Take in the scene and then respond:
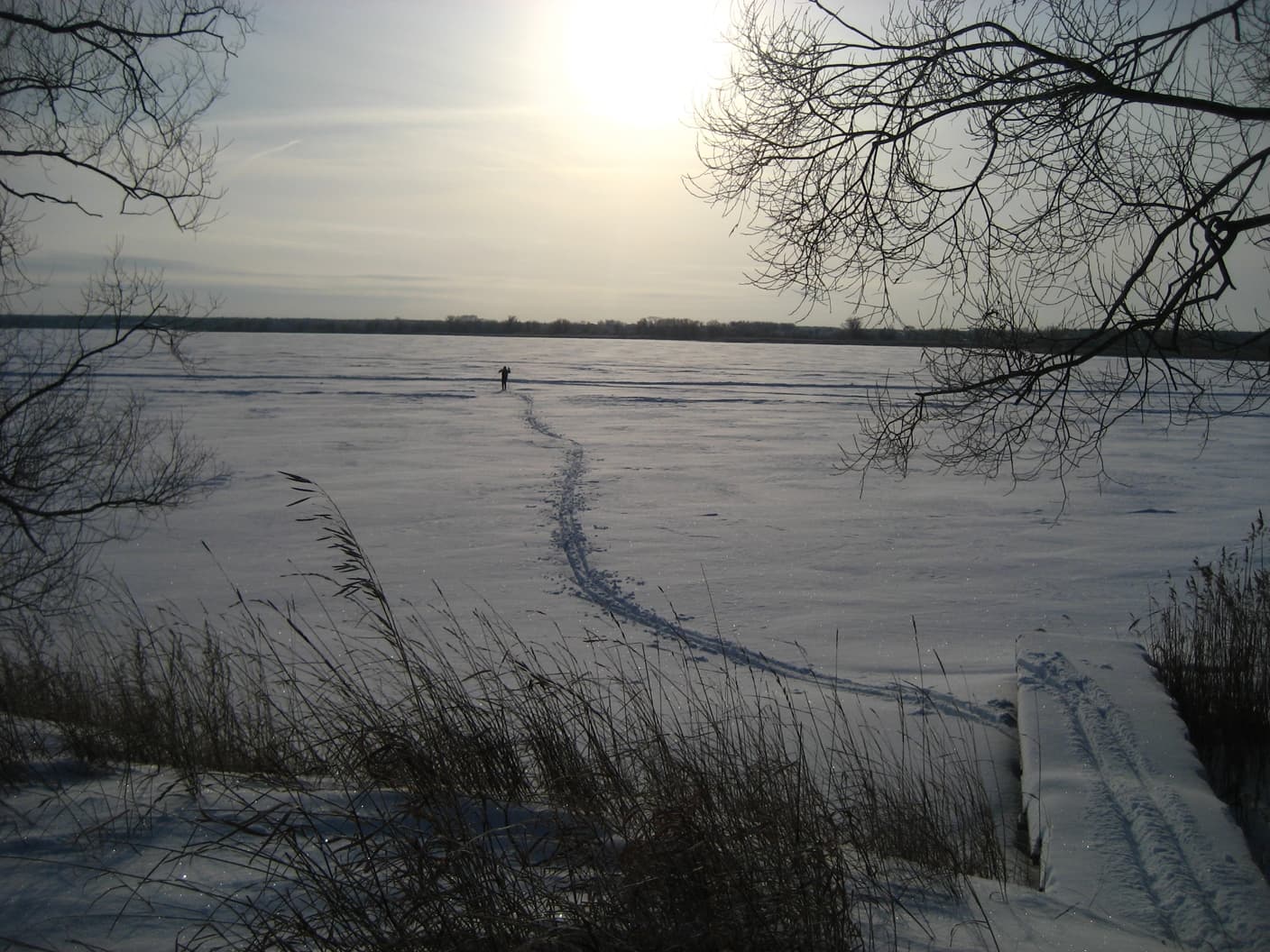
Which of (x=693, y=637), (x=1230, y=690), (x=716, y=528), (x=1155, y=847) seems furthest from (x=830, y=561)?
(x=1155, y=847)

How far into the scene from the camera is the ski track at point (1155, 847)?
303 centimetres

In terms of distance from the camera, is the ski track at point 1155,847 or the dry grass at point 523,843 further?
the ski track at point 1155,847

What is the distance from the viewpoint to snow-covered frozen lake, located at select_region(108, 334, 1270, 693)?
364 inches

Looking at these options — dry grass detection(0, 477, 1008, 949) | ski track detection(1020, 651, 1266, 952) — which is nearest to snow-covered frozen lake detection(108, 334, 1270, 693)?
dry grass detection(0, 477, 1008, 949)

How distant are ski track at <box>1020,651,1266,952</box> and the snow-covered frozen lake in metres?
1.33

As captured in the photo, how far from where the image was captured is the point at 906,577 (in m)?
10.8

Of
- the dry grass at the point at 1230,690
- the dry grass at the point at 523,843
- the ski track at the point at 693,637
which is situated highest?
the dry grass at the point at 523,843

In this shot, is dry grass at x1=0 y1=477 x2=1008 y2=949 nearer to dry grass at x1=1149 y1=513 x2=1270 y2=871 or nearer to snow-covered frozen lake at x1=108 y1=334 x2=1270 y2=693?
snow-covered frozen lake at x1=108 y1=334 x2=1270 y2=693

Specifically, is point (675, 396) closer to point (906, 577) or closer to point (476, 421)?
point (476, 421)

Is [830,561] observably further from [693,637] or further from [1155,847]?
[1155,847]

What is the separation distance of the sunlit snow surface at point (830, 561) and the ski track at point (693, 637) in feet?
0.17

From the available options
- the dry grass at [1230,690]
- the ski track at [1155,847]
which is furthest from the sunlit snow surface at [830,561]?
the dry grass at [1230,690]

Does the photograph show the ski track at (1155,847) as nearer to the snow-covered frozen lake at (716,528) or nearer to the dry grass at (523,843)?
the dry grass at (523,843)

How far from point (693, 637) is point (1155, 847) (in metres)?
5.26
